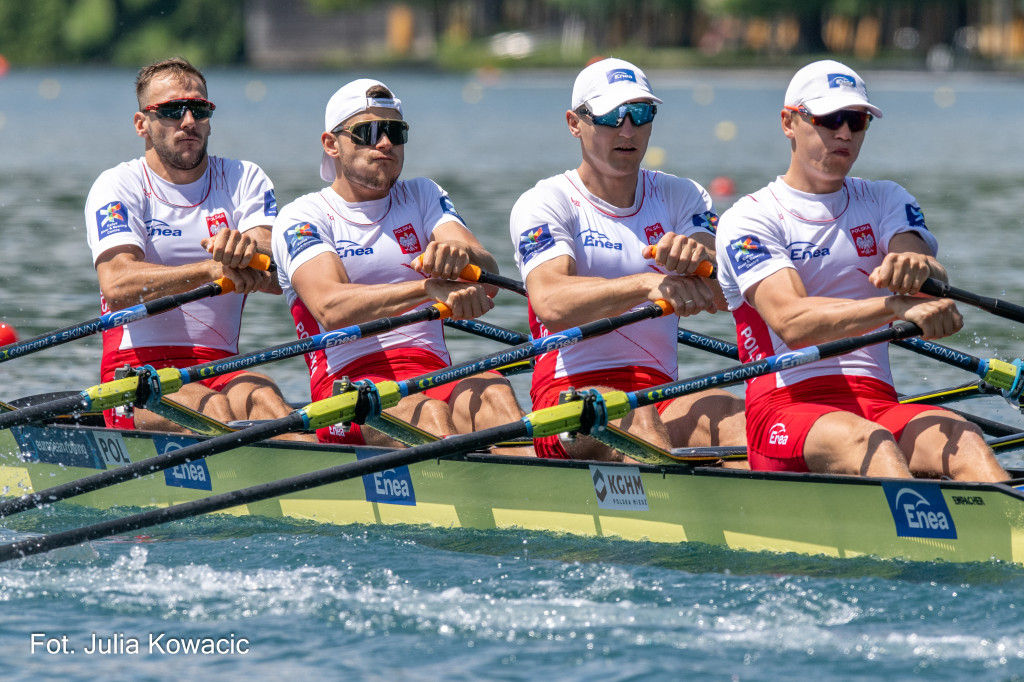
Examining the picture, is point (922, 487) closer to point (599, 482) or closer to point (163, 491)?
point (599, 482)

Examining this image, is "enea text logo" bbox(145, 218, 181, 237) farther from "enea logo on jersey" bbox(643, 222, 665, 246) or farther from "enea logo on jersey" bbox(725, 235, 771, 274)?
"enea logo on jersey" bbox(725, 235, 771, 274)

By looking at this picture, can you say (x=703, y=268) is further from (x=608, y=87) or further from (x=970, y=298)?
(x=970, y=298)

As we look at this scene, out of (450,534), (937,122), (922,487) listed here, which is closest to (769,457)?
(922,487)

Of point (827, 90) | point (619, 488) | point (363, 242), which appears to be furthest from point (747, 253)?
point (363, 242)

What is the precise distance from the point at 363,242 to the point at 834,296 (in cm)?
231

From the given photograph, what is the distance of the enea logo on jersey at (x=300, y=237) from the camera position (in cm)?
677

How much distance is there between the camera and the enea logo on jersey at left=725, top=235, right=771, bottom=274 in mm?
5734

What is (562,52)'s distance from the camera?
6781 centimetres

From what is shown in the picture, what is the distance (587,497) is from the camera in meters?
6.27

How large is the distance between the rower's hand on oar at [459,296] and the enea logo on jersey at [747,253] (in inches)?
52.5

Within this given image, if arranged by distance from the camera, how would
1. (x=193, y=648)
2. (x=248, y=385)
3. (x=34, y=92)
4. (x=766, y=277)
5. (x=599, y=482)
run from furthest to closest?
1. (x=34, y=92)
2. (x=248, y=385)
3. (x=599, y=482)
4. (x=766, y=277)
5. (x=193, y=648)

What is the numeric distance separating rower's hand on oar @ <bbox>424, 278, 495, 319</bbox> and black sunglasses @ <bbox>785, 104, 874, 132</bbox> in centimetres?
175

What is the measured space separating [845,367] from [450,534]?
1.95 meters

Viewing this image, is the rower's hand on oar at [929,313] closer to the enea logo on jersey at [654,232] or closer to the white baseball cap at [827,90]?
the white baseball cap at [827,90]
